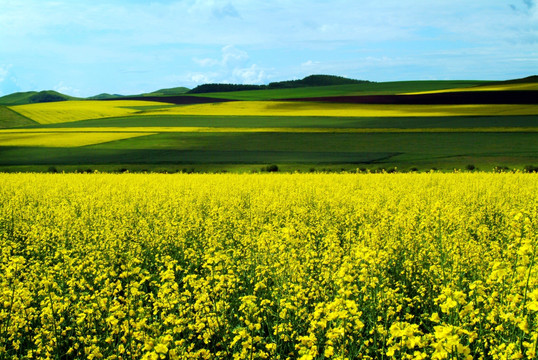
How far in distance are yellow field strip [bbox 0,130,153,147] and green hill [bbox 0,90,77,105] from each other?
283ft

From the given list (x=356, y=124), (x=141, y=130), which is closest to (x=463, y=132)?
(x=356, y=124)

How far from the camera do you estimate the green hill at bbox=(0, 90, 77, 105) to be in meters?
134

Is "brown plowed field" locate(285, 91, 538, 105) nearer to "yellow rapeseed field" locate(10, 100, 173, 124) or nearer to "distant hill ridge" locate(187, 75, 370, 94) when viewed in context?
"yellow rapeseed field" locate(10, 100, 173, 124)

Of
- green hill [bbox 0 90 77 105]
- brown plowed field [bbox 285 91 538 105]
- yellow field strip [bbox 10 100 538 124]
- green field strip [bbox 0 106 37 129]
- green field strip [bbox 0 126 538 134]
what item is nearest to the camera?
green field strip [bbox 0 126 538 134]

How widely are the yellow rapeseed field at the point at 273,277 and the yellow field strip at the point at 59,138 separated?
104ft

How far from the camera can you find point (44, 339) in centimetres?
484

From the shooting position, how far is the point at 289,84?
414 ft

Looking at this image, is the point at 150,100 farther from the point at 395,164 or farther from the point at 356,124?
the point at 395,164

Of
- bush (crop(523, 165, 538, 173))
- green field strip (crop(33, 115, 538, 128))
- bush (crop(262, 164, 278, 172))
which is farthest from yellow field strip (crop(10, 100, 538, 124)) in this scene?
bush (crop(262, 164, 278, 172))

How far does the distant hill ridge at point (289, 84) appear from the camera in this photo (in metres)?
120

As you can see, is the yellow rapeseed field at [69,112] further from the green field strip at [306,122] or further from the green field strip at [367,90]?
the green field strip at [367,90]

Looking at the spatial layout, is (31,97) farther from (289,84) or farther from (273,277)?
(273,277)

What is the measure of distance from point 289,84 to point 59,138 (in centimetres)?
8355

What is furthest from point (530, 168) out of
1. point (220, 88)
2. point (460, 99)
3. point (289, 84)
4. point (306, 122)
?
point (289, 84)
